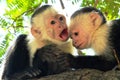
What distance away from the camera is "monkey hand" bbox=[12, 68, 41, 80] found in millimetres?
3849

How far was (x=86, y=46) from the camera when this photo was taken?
4359 millimetres

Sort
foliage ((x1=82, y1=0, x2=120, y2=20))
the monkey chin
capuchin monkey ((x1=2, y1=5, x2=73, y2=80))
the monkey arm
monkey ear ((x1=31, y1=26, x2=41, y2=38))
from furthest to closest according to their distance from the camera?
monkey ear ((x1=31, y1=26, x2=41, y2=38)) → the monkey chin → foliage ((x1=82, y1=0, x2=120, y2=20)) → capuchin monkey ((x1=2, y1=5, x2=73, y2=80)) → the monkey arm

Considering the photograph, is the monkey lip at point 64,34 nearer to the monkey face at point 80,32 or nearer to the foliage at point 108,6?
the monkey face at point 80,32

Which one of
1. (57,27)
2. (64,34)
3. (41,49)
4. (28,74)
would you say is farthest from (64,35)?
(28,74)

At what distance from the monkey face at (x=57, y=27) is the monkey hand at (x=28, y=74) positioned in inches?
24.4

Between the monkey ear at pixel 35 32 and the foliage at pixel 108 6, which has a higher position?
the foliage at pixel 108 6

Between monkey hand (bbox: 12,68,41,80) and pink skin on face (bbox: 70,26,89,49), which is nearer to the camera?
monkey hand (bbox: 12,68,41,80)

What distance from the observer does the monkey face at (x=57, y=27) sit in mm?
4340

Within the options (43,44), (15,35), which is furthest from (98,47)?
(15,35)

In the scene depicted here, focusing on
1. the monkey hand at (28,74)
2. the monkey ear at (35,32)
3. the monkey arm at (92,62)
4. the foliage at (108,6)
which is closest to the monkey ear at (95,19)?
the foliage at (108,6)

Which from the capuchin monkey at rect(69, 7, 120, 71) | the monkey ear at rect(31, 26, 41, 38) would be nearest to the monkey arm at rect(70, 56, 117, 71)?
the capuchin monkey at rect(69, 7, 120, 71)

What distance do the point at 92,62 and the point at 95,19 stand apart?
2.53 feet

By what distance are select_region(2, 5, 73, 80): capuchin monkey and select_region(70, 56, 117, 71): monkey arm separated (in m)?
0.10

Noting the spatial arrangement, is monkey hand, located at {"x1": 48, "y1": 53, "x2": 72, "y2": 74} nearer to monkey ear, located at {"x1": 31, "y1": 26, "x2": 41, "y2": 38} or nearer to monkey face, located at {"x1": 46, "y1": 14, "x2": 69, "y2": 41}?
monkey face, located at {"x1": 46, "y1": 14, "x2": 69, "y2": 41}
